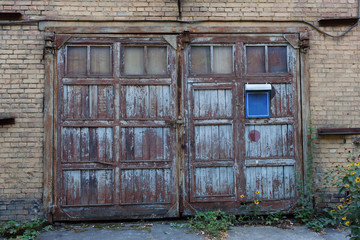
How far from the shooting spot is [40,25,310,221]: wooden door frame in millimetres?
4754

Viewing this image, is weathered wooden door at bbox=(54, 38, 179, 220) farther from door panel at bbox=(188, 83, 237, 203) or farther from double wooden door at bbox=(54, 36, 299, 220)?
door panel at bbox=(188, 83, 237, 203)

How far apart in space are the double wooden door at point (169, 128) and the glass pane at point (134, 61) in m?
0.02

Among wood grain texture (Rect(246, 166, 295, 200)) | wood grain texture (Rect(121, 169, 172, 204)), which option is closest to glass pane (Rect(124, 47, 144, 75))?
wood grain texture (Rect(121, 169, 172, 204))

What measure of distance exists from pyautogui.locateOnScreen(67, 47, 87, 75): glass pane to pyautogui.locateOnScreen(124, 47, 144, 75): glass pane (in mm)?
665

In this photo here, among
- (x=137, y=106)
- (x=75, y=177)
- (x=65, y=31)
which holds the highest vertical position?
(x=65, y=31)

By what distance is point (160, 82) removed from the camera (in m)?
4.95

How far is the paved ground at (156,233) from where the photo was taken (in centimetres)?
431

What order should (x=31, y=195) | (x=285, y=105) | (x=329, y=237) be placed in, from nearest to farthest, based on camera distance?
(x=329, y=237) < (x=31, y=195) < (x=285, y=105)

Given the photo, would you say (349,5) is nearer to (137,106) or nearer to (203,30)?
(203,30)

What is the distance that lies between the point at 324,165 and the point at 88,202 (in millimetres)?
3814

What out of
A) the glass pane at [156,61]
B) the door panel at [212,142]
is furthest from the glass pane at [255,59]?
the glass pane at [156,61]

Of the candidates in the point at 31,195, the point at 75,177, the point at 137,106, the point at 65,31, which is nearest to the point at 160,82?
the point at 137,106

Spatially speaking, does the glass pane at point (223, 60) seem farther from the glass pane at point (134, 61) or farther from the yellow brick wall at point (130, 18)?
the glass pane at point (134, 61)

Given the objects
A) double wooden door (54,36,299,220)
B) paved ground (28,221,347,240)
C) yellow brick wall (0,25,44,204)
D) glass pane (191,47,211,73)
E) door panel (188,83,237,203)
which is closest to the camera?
paved ground (28,221,347,240)
